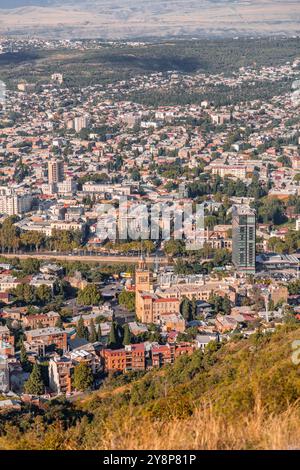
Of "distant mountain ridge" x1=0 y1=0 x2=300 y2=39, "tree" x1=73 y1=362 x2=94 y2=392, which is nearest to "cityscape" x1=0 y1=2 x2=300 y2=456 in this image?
"tree" x1=73 y1=362 x2=94 y2=392

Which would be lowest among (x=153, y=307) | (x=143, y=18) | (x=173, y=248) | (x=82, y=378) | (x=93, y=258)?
(x=93, y=258)

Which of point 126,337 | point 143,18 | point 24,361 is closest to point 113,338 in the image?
point 126,337

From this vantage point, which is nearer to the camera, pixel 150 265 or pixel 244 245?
pixel 244 245

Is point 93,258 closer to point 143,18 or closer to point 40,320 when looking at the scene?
point 40,320

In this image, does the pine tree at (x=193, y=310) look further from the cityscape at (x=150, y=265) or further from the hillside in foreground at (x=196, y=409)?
the hillside in foreground at (x=196, y=409)

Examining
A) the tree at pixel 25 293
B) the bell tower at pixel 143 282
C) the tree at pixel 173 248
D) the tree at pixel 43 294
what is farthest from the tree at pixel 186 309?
the tree at pixel 173 248

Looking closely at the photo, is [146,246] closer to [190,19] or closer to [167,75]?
[167,75]
